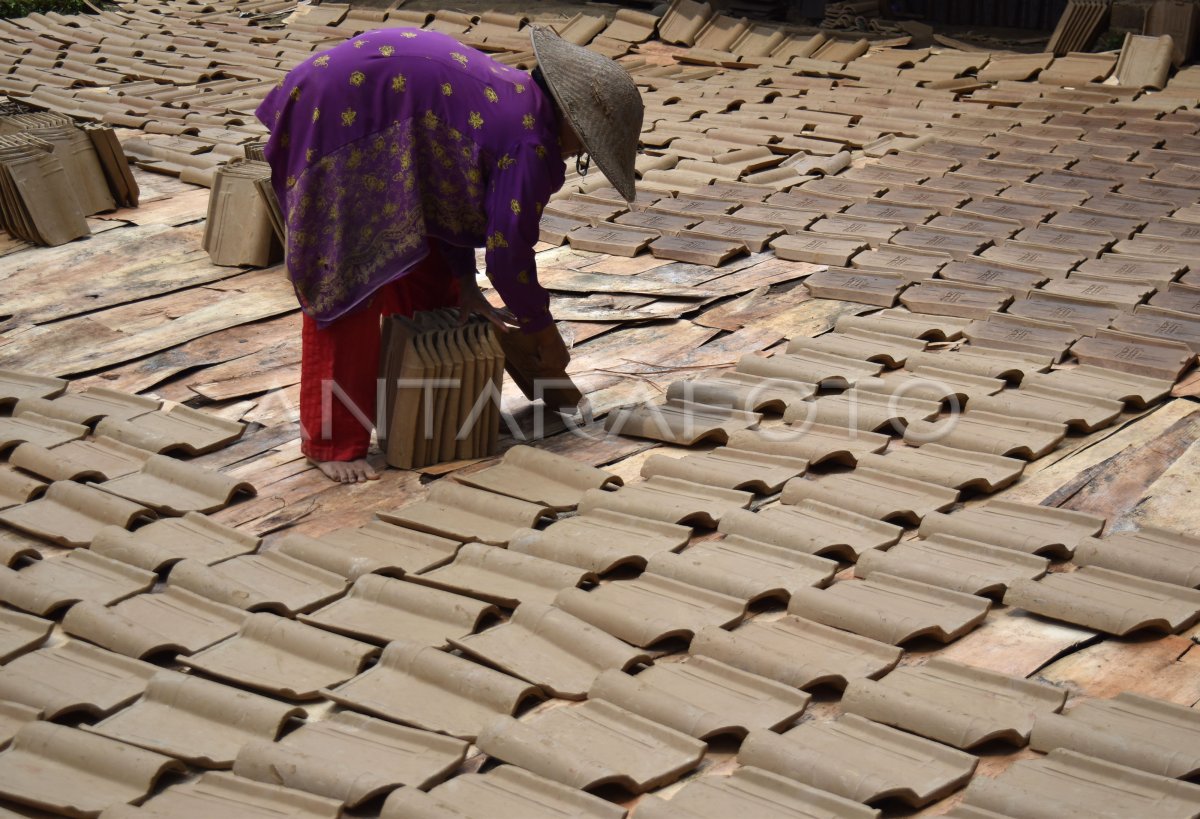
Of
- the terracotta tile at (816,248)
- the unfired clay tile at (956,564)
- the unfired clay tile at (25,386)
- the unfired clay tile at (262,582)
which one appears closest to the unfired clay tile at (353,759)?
the unfired clay tile at (262,582)

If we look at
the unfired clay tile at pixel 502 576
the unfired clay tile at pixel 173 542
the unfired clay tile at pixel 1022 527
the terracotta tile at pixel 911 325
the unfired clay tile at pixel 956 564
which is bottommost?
the unfired clay tile at pixel 173 542

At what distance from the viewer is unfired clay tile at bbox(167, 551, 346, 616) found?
324 cm

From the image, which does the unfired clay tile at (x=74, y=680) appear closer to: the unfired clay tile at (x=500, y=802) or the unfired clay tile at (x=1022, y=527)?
the unfired clay tile at (x=500, y=802)

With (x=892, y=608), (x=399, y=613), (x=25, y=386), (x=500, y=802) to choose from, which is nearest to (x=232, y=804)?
(x=500, y=802)

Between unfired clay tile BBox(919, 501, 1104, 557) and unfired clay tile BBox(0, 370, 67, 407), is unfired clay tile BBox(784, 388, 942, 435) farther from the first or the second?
unfired clay tile BBox(0, 370, 67, 407)

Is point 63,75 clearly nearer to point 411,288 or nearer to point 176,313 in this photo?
point 176,313

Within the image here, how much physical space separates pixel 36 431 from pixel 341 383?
1.01 m

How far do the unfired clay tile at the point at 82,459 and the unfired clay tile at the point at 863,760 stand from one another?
222cm

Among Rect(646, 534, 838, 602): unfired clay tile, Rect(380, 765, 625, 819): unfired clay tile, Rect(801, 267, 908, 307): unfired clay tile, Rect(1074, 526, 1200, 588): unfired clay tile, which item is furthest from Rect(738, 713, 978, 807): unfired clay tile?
Rect(801, 267, 908, 307): unfired clay tile

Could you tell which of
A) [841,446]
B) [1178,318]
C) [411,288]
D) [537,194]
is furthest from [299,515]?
[1178,318]

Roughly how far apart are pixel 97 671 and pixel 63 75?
7564 mm

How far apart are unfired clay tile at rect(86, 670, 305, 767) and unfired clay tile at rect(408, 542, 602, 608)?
1.91 feet

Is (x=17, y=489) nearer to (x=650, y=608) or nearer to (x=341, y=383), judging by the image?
(x=341, y=383)

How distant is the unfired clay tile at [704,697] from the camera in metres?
2.69
